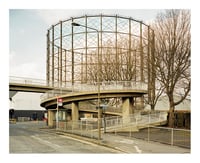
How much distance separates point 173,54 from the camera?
28.6m

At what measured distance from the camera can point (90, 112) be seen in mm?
38688

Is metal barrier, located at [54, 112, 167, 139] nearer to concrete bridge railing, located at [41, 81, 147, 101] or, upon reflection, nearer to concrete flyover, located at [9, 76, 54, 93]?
concrete bridge railing, located at [41, 81, 147, 101]

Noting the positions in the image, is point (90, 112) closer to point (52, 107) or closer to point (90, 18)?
point (52, 107)

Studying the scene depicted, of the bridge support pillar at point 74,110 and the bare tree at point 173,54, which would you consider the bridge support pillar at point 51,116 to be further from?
the bare tree at point 173,54

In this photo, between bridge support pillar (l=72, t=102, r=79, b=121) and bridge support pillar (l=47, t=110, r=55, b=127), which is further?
bridge support pillar (l=47, t=110, r=55, b=127)

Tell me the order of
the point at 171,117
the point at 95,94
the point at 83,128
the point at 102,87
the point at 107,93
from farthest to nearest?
the point at 102,87, the point at 95,94, the point at 107,93, the point at 171,117, the point at 83,128

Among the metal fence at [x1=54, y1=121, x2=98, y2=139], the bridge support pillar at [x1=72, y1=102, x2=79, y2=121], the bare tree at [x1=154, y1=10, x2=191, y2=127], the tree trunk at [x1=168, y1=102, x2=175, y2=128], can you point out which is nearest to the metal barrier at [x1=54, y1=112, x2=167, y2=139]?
the metal fence at [x1=54, y1=121, x2=98, y2=139]

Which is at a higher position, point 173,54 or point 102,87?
point 173,54

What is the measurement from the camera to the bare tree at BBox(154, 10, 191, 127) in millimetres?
27266

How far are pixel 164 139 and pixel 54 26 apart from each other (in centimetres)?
3082

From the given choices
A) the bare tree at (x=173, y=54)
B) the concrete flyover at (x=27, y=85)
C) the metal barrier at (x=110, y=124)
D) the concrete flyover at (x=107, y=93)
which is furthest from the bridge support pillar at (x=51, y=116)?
the bare tree at (x=173, y=54)

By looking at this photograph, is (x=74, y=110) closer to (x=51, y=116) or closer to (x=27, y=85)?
(x=27, y=85)

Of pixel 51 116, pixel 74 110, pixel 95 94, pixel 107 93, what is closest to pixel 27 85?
pixel 74 110

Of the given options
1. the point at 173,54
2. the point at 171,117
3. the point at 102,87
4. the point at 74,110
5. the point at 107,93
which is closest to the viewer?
the point at 173,54
